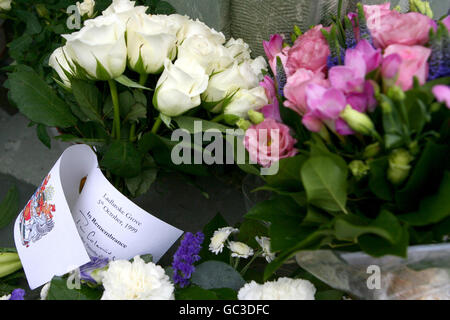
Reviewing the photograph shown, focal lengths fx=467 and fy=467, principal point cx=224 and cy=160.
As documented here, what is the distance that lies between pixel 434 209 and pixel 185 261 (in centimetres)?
37

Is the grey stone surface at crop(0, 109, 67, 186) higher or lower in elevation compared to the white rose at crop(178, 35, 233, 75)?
lower

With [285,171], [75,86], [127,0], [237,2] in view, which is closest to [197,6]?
[237,2]

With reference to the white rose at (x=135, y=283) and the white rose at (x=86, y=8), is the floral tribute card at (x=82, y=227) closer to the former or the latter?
the white rose at (x=135, y=283)

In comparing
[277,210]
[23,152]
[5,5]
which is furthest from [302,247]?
[5,5]

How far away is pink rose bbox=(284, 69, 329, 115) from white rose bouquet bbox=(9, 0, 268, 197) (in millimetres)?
119

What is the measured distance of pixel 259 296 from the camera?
2.07ft

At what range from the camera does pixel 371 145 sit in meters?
0.54

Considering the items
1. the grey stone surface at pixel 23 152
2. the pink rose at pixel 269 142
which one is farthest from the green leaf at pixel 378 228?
the grey stone surface at pixel 23 152

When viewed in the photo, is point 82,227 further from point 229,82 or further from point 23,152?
point 23,152

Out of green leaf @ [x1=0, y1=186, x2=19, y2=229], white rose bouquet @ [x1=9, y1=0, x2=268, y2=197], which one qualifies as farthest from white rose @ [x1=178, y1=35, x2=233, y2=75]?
green leaf @ [x1=0, y1=186, x2=19, y2=229]

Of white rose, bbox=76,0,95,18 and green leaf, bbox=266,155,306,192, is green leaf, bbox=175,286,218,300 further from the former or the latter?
white rose, bbox=76,0,95,18

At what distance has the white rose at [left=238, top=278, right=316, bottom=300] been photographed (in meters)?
0.63

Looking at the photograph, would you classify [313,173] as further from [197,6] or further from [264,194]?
[197,6]

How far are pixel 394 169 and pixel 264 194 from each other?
31 cm
